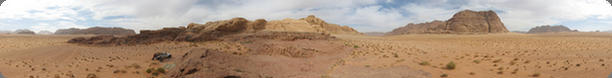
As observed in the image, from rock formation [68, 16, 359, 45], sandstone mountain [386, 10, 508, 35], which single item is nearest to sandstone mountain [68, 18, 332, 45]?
rock formation [68, 16, 359, 45]

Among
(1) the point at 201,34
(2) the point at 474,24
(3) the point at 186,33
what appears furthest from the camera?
(2) the point at 474,24

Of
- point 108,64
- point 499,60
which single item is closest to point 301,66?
point 108,64

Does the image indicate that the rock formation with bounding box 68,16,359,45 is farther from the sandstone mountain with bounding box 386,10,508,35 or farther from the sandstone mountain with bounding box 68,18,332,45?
the sandstone mountain with bounding box 386,10,508,35

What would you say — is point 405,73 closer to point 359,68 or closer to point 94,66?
point 359,68

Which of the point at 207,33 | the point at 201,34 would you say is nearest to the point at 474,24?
the point at 207,33

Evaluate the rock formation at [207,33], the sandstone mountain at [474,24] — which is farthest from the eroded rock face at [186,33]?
the sandstone mountain at [474,24]

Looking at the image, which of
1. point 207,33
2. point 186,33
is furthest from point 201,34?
point 186,33

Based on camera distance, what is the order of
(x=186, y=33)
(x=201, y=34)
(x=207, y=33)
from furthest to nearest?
1. (x=186, y=33)
2. (x=207, y=33)
3. (x=201, y=34)

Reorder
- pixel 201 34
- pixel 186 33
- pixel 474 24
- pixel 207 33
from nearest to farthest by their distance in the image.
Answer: pixel 201 34
pixel 207 33
pixel 186 33
pixel 474 24

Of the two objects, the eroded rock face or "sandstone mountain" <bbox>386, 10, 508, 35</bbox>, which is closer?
the eroded rock face

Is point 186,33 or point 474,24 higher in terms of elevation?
point 474,24

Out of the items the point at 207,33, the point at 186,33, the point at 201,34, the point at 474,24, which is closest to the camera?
the point at 201,34

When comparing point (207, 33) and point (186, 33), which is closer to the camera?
point (207, 33)

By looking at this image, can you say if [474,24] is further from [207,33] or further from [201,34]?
[201,34]
